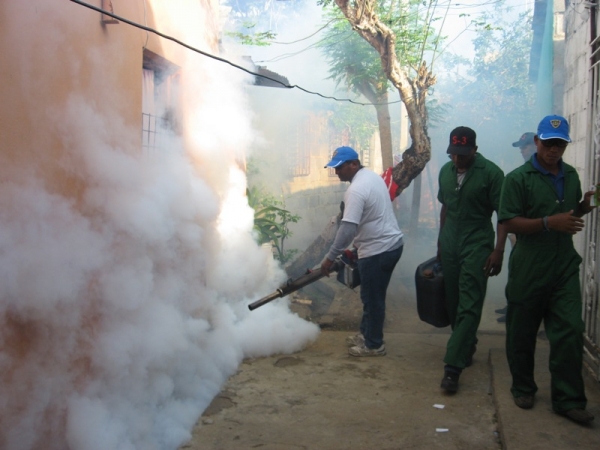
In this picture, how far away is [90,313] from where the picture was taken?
11.9 ft

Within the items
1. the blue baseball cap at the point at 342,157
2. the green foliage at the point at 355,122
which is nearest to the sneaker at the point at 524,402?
the blue baseball cap at the point at 342,157

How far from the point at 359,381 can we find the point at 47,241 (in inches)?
115

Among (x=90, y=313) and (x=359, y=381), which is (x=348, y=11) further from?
(x=90, y=313)

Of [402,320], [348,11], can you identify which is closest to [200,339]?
[402,320]

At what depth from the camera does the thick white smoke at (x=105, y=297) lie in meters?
2.96

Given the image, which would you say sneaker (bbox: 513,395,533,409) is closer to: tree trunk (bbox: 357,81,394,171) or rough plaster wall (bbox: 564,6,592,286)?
rough plaster wall (bbox: 564,6,592,286)

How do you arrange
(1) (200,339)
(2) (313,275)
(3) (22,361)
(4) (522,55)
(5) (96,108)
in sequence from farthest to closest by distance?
(4) (522,55)
(2) (313,275)
(1) (200,339)
(5) (96,108)
(3) (22,361)

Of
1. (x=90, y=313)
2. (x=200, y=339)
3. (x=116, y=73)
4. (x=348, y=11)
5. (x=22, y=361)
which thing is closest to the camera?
(x=22, y=361)

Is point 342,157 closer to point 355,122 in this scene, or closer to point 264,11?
point 355,122

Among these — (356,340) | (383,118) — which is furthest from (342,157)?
(383,118)

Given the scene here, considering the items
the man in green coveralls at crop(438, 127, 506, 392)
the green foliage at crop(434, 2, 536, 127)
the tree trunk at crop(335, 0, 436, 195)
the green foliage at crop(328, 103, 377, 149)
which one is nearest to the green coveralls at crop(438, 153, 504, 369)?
the man in green coveralls at crop(438, 127, 506, 392)

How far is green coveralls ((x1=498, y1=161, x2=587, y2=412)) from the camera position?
11.8 feet

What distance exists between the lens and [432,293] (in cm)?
500

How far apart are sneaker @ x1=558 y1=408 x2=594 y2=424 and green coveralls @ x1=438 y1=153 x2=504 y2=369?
96cm
